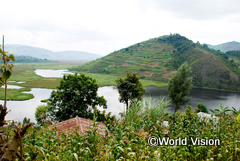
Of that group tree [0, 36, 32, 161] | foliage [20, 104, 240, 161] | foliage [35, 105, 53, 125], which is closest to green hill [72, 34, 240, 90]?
foliage [35, 105, 53, 125]

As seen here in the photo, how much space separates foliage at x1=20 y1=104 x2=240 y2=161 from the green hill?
4025 centimetres

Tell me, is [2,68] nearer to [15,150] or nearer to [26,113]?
[15,150]

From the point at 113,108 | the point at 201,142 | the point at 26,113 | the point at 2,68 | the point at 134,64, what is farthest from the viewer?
the point at 134,64

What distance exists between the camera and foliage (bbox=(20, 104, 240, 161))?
246 centimetres

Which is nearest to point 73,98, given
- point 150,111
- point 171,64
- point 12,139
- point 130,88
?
point 130,88

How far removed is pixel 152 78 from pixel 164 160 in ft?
232

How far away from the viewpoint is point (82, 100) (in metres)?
16.2

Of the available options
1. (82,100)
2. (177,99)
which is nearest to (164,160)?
(82,100)

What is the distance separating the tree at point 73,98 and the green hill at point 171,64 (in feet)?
102

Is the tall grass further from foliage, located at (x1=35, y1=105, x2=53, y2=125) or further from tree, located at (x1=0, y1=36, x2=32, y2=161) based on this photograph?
tree, located at (x1=0, y1=36, x2=32, y2=161)

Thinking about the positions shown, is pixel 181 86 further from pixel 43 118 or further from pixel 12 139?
pixel 12 139

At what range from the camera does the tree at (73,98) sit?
15398 mm

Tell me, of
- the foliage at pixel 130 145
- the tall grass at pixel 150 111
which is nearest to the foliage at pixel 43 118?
the foliage at pixel 130 145

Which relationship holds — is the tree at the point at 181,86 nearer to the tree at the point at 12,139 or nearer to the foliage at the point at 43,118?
the foliage at the point at 43,118
